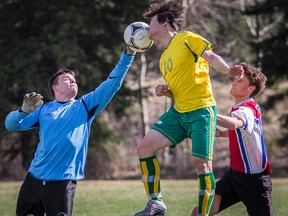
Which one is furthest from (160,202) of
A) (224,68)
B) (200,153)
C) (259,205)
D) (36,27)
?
(36,27)

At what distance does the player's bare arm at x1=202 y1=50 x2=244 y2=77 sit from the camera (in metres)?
5.63

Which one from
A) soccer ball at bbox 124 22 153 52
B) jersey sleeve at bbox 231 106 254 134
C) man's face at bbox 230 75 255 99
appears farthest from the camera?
soccer ball at bbox 124 22 153 52

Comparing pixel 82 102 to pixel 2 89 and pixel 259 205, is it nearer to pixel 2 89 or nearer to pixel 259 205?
pixel 259 205

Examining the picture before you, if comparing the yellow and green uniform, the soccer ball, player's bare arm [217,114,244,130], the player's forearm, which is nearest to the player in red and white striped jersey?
player's bare arm [217,114,244,130]

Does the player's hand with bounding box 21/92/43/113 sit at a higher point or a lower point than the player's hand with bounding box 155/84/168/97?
lower

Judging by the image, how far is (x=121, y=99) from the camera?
20.2 meters

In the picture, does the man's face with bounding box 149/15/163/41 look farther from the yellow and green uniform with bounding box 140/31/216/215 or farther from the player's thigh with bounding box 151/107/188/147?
the player's thigh with bounding box 151/107/188/147

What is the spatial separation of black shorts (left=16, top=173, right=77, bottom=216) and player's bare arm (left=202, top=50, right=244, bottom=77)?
167 cm

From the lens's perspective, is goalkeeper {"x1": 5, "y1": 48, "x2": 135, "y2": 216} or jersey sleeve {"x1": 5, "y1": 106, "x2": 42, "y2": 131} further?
jersey sleeve {"x1": 5, "y1": 106, "x2": 42, "y2": 131}

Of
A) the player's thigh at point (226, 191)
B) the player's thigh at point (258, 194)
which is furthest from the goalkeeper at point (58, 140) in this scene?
the player's thigh at point (258, 194)

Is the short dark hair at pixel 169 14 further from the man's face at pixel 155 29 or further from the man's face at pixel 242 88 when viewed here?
the man's face at pixel 242 88

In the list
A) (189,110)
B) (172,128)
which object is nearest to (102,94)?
(172,128)

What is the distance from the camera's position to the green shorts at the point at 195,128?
598 centimetres

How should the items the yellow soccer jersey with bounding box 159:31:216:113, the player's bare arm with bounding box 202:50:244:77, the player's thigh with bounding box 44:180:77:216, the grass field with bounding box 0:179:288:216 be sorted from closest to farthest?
the player's bare arm with bounding box 202:50:244:77 < the player's thigh with bounding box 44:180:77:216 < the yellow soccer jersey with bounding box 159:31:216:113 < the grass field with bounding box 0:179:288:216
